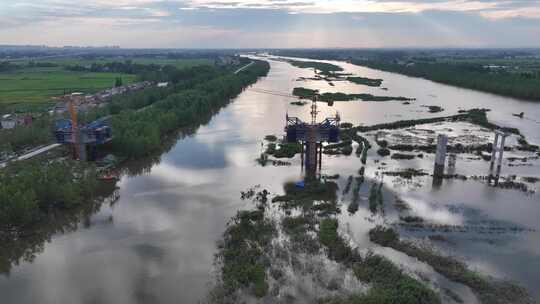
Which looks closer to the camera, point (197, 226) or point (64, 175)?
point (197, 226)

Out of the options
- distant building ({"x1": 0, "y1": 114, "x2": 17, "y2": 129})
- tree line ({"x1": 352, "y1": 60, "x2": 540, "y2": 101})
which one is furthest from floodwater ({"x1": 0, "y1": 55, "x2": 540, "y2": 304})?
tree line ({"x1": 352, "y1": 60, "x2": 540, "y2": 101})

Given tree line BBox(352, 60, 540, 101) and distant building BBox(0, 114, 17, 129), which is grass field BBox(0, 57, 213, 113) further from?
tree line BBox(352, 60, 540, 101)

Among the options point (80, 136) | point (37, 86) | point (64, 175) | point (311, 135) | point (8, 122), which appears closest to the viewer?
point (64, 175)

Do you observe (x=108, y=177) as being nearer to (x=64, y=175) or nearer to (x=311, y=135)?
(x=64, y=175)

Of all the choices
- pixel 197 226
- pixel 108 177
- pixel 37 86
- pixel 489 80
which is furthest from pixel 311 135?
pixel 489 80

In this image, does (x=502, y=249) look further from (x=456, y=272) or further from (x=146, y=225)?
(x=146, y=225)

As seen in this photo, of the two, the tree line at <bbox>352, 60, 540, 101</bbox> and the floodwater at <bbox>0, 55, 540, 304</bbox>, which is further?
the tree line at <bbox>352, 60, 540, 101</bbox>

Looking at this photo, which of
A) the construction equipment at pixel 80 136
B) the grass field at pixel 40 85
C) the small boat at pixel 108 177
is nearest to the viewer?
the small boat at pixel 108 177

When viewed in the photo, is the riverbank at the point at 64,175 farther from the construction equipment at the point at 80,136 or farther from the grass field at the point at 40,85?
the grass field at the point at 40,85

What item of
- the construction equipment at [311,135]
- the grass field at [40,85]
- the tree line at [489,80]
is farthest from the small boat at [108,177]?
the tree line at [489,80]
